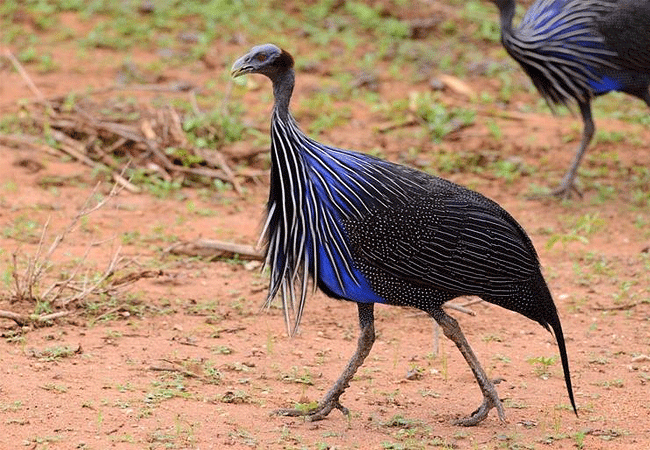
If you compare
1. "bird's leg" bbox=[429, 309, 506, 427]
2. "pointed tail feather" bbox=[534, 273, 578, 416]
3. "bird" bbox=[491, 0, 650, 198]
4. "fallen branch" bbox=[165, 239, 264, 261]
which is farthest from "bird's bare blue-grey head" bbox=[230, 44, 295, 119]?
"bird" bbox=[491, 0, 650, 198]

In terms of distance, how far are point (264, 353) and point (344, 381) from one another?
862mm

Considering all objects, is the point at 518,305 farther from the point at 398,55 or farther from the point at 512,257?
the point at 398,55

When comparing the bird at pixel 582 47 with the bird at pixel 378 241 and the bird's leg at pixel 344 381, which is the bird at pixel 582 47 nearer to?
the bird at pixel 378 241

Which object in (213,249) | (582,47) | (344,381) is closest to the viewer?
(344,381)

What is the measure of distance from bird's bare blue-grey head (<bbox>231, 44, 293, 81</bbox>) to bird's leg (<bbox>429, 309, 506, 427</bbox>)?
1.22 m

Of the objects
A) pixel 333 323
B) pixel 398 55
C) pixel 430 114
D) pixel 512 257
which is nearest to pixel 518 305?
pixel 512 257

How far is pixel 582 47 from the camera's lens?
310 inches

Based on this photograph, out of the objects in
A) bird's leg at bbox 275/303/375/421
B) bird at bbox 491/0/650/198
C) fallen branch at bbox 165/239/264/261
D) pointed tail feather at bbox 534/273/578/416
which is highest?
bird at bbox 491/0/650/198

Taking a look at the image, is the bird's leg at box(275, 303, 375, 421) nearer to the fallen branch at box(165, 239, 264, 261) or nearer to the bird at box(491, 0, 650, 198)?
the fallen branch at box(165, 239, 264, 261)

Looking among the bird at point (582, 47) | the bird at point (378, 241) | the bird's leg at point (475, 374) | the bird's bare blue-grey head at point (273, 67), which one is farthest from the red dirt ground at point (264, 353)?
the bird's bare blue-grey head at point (273, 67)

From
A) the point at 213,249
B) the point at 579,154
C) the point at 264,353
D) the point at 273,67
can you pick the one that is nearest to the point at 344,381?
the point at 264,353

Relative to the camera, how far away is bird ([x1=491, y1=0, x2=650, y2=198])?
25.6 feet

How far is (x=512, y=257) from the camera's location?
459cm

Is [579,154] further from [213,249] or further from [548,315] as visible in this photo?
[548,315]
